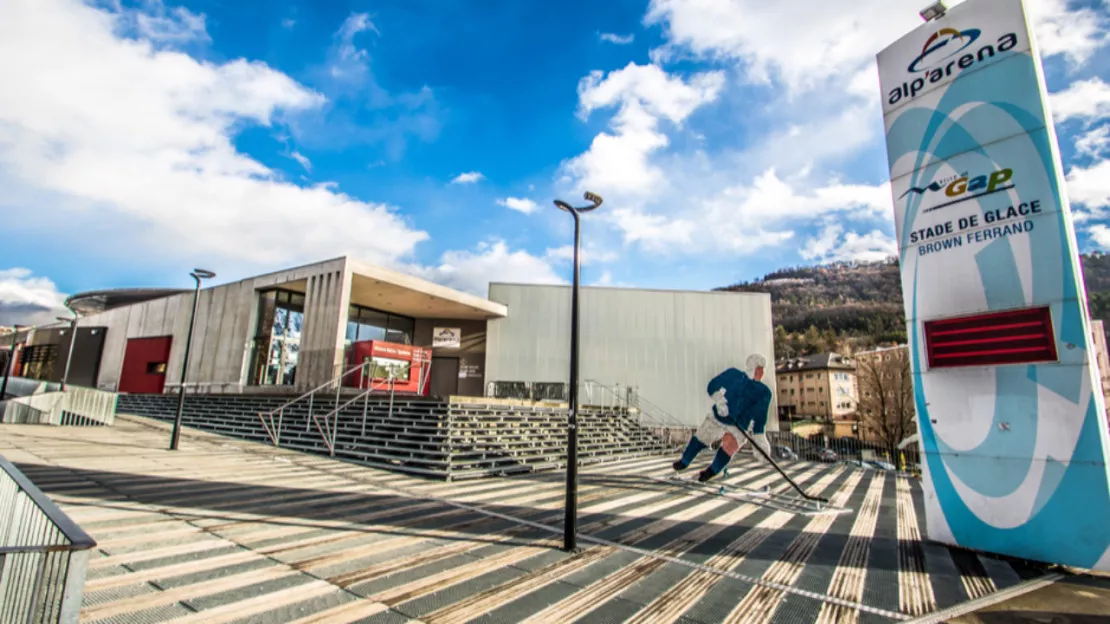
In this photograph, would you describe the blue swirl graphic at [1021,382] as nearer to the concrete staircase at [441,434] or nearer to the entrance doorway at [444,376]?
the concrete staircase at [441,434]

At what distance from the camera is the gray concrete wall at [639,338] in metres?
30.9

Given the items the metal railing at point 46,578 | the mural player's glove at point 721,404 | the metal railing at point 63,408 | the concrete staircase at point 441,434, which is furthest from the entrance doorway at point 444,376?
the metal railing at point 46,578

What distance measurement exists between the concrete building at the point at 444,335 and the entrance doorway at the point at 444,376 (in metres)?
0.07

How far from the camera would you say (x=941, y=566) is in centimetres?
660

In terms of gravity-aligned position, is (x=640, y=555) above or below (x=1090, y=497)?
below

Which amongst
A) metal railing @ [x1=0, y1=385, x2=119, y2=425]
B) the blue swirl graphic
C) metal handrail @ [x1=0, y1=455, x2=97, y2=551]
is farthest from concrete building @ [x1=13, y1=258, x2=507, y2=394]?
the blue swirl graphic

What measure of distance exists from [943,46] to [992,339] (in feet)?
16.4

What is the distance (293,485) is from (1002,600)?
453 inches

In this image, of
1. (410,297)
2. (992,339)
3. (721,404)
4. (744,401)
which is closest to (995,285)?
(992,339)

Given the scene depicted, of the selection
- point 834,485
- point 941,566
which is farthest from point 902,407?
point 941,566

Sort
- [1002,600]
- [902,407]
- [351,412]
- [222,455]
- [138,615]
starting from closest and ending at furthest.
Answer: [138,615]
[1002,600]
[222,455]
[351,412]
[902,407]

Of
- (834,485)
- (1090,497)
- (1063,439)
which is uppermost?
(1063,439)

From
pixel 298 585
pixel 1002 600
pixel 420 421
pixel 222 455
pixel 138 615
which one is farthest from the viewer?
pixel 420 421

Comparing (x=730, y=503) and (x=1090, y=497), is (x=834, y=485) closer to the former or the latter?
(x=730, y=503)
